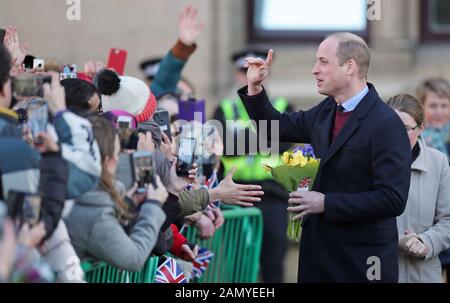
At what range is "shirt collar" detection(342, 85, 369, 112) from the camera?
5586 mm

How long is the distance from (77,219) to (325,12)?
23.7 ft

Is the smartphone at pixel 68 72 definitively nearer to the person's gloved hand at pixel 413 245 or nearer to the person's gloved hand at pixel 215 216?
the person's gloved hand at pixel 215 216

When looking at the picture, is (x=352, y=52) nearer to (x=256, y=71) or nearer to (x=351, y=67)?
(x=351, y=67)

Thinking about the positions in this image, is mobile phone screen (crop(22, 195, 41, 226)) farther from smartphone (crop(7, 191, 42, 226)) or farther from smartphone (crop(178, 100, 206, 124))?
smartphone (crop(178, 100, 206, 124))

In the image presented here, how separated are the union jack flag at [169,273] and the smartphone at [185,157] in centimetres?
56

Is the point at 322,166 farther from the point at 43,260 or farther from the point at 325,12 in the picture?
the point at 325,12

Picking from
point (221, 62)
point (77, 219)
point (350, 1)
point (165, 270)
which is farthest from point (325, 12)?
point (77, 219)

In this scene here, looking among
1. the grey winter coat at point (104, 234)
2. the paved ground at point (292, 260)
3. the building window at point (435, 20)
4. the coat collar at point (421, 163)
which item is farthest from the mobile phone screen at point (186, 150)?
the building window at point (435, 20)

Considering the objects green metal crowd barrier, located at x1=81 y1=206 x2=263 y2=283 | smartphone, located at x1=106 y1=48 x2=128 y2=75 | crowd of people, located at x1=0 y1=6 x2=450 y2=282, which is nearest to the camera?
crowd of people, located at x1=0 y1=6 x2=450 y2=282

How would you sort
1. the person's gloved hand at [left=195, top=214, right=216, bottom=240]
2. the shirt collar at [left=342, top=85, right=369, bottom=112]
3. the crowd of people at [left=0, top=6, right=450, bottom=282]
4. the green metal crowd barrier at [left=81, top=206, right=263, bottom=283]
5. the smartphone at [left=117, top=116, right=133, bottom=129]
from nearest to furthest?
the crowd of people at [left=0, top=6, right=450, bottom=282]
the smartphone at [left=117, top=116, right=133, bottom=129]
the shirt collar at [left=342, top=85, right=369, bottom=112]
the person's gloved hand at [left=195, top=214, right=216, bottom=240]
the green metal crowd barrier at [left=81, top=206, right=263, bottom=283]

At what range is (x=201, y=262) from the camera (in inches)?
287

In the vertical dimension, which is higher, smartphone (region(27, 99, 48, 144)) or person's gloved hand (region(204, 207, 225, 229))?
smartphone (region(27, 99, 48, 144))

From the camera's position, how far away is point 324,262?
5.59m

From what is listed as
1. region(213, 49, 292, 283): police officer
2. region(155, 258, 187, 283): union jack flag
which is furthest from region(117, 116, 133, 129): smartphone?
region(213, 49, 292, 283): police officer
